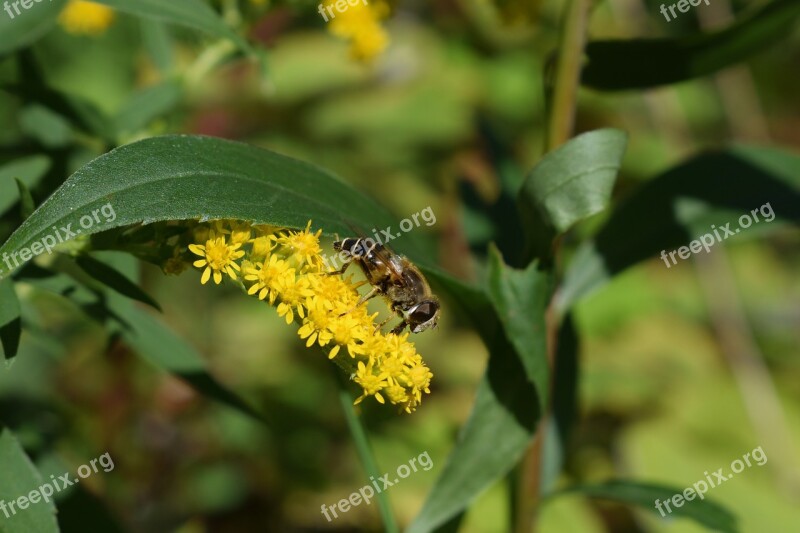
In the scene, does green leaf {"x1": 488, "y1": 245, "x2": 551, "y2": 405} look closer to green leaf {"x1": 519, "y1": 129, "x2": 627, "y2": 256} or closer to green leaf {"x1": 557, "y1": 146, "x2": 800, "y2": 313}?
green leaf {"x1": 519, "y1": 129, "x2": 627, "y2": 256}

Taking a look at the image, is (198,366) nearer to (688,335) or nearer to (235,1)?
(235,1)

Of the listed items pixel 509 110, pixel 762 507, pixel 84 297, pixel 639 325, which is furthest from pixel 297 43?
pixel 84 297

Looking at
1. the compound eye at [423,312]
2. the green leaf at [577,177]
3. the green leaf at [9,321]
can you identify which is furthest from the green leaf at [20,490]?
the green leaf at [577,177]

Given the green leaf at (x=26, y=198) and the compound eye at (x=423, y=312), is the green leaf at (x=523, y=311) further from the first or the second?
the green leaf at (x=26, y=198)

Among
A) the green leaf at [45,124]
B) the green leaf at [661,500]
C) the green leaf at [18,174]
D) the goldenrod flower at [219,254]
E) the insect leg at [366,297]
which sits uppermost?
the green leaf at [45,124]

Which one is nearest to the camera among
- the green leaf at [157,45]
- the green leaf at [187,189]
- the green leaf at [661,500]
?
the green leaf at [187,189]

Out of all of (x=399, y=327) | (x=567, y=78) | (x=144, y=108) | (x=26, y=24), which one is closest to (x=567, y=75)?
(x=567, y=78)

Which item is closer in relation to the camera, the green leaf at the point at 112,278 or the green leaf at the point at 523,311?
the green leaf at the point at 112,278

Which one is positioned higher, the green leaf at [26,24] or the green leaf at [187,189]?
the green leaf at [26,24]
